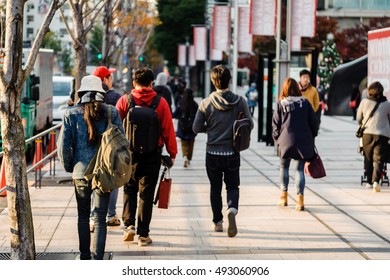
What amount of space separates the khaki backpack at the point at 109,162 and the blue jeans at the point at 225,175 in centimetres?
230

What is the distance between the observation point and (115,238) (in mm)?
9961

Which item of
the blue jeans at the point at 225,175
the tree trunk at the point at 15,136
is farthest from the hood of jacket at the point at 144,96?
the tree trunk at the point at 15,136

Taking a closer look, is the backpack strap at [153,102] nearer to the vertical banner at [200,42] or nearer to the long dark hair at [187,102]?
the long dark hair at [187,102]

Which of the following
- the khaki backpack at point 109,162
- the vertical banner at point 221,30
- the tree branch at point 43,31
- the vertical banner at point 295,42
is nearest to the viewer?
the khaki backpack at point 109,162

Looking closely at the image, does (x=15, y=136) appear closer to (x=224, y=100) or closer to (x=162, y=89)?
(x=224, y=100)

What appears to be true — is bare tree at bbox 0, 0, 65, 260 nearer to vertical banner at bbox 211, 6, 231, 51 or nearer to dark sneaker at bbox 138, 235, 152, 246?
dark sneaker at bbox 138, 235, 152, 246

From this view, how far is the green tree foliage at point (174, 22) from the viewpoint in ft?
311

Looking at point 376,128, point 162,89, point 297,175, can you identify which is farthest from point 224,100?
point 162,89

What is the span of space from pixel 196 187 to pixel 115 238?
15.8ft

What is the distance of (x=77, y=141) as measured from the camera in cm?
801

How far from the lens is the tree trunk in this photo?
314 inches

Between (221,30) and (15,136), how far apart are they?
3080 cm

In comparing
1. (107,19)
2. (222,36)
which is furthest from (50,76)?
(222,36)

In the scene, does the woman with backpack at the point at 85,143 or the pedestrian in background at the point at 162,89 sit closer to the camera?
the woman with backpack at the point at 85,143
